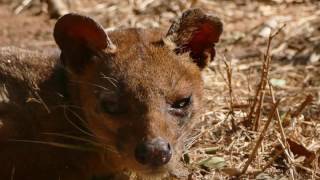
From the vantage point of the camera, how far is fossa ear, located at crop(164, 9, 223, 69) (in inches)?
203

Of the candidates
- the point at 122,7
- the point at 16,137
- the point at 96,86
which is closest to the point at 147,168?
the point at 96,86

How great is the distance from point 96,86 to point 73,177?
624 mm

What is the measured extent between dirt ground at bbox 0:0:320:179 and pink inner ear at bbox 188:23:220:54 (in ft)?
1.92

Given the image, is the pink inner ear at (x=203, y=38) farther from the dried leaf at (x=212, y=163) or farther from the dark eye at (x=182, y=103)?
the dried leaf at (x=212, y=163)

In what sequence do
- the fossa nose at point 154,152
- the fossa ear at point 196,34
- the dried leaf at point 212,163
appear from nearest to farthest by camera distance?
the fossa nose at point 154,152
the fossa ear at point 196,34
the dried leaf at point 212,163

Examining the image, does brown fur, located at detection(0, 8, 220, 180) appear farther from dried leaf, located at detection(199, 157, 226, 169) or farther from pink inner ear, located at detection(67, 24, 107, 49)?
dried leaf, located at detection(199, 157, 226, 169)

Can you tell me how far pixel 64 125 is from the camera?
5.29 m

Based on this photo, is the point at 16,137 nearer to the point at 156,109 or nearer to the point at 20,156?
the point at 20,156

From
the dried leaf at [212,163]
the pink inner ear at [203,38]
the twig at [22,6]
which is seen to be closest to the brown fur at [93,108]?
the pink inner ear at [203,38]

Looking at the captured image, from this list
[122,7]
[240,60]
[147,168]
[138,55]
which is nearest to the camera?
[147,168]

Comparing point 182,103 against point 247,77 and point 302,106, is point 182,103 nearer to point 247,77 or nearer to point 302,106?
point 302,106

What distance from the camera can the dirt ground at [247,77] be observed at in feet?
18.9

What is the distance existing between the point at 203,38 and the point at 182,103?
56cm

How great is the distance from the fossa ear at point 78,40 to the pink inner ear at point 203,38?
568mm
